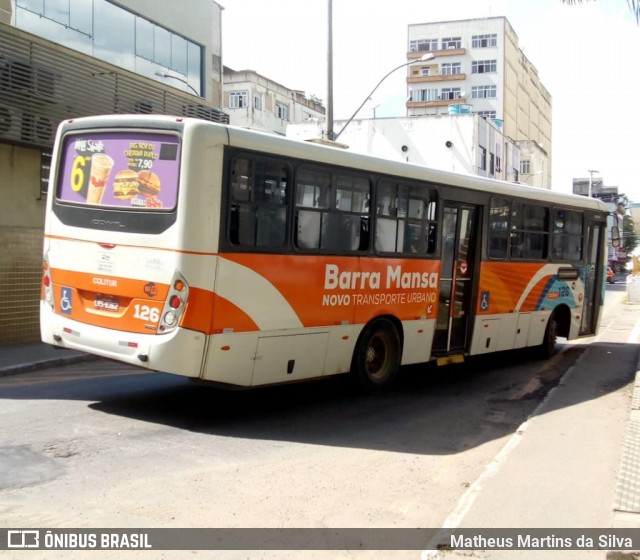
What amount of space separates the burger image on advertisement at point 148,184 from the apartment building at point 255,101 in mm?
38424

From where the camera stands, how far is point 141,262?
6383 millimetres

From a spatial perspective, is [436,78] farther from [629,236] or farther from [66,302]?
[66,302]

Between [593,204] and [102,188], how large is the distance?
32.9 ft

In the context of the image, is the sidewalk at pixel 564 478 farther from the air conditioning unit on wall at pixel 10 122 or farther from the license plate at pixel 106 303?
the air conditioning unit on wall at pixel 10 122

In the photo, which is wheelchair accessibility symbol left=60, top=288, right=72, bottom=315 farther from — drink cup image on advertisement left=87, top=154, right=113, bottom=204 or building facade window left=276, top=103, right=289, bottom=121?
building facade window left=276, top=103, right=289, bottom=121

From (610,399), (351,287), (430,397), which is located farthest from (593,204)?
(351,287)

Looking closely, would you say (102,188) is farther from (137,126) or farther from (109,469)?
(109,469)

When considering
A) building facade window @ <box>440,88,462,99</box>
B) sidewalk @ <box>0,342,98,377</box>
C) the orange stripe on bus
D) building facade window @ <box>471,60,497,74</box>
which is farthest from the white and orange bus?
building facade window @ <box>440,88,462,99</box>

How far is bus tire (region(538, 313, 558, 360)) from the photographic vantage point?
1230 centimetres

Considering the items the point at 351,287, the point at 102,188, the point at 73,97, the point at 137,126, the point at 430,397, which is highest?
the point at 73,97

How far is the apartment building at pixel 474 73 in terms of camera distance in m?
68.5

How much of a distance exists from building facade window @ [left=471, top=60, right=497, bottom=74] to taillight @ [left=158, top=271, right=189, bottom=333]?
2727 inches

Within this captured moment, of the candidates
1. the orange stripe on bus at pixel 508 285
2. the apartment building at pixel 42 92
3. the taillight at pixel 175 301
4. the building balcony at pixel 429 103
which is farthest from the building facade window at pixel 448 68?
the taillight at pixel 175 301

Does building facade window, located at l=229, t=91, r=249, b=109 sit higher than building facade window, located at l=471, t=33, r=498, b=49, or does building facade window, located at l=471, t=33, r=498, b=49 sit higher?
building facade window, located at l=471, t=33, r=498, b=49
